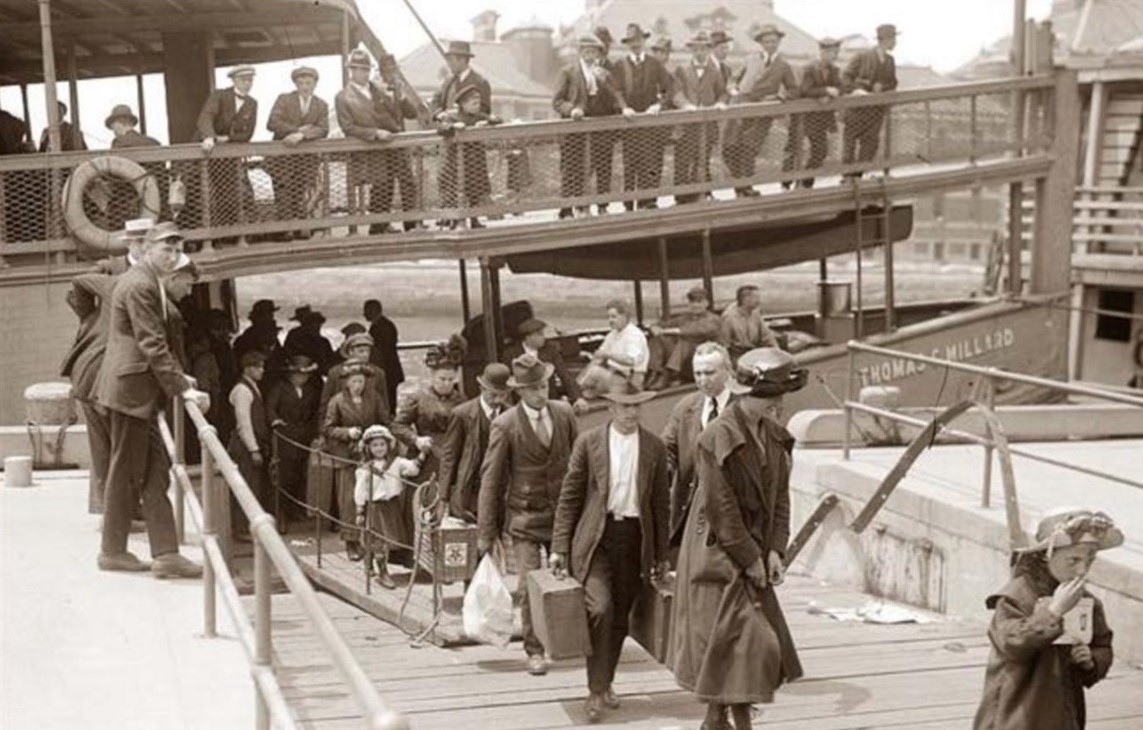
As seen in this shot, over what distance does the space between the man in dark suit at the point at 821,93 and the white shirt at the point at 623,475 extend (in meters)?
9.89

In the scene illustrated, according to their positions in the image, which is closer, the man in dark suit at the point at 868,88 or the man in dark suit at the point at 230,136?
the man in dark suit at the point at 230,136

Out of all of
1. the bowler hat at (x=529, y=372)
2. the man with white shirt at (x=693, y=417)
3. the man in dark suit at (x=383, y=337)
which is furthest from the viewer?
the man in dark suit at (x=383, y=337)

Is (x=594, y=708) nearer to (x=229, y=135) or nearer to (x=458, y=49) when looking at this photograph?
(x=229, y=135)

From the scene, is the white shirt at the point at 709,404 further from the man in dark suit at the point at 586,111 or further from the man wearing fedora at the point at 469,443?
the man in dark suit at the point at 586,111

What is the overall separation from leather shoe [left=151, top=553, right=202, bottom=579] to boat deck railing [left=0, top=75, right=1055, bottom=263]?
598cm

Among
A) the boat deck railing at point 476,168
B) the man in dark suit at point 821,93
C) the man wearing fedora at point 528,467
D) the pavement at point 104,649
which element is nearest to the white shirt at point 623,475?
the man wearing fedora at point 528,467

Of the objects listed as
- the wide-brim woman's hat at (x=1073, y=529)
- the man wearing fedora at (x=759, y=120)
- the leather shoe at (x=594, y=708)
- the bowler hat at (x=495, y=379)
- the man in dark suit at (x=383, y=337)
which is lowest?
the leather shoe at (x=594, y=708)

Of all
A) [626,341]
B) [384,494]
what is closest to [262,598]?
[384,494]

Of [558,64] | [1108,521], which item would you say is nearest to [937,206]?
[558,64]

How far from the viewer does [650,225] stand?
52.8 ft

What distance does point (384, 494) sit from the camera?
1172 centimetres

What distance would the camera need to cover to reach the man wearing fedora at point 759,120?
16391 millimetres

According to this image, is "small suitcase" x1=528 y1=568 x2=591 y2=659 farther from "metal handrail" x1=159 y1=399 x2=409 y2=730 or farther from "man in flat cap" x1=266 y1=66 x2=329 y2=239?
"man in flat cap" x1=266 y1=66 x2=329 y2=239

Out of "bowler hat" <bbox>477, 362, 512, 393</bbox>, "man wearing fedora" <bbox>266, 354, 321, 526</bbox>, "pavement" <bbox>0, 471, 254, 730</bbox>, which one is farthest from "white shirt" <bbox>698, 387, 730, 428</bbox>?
"man wearing fedora" <bbox>266, 354, 321, 526</bbox>
